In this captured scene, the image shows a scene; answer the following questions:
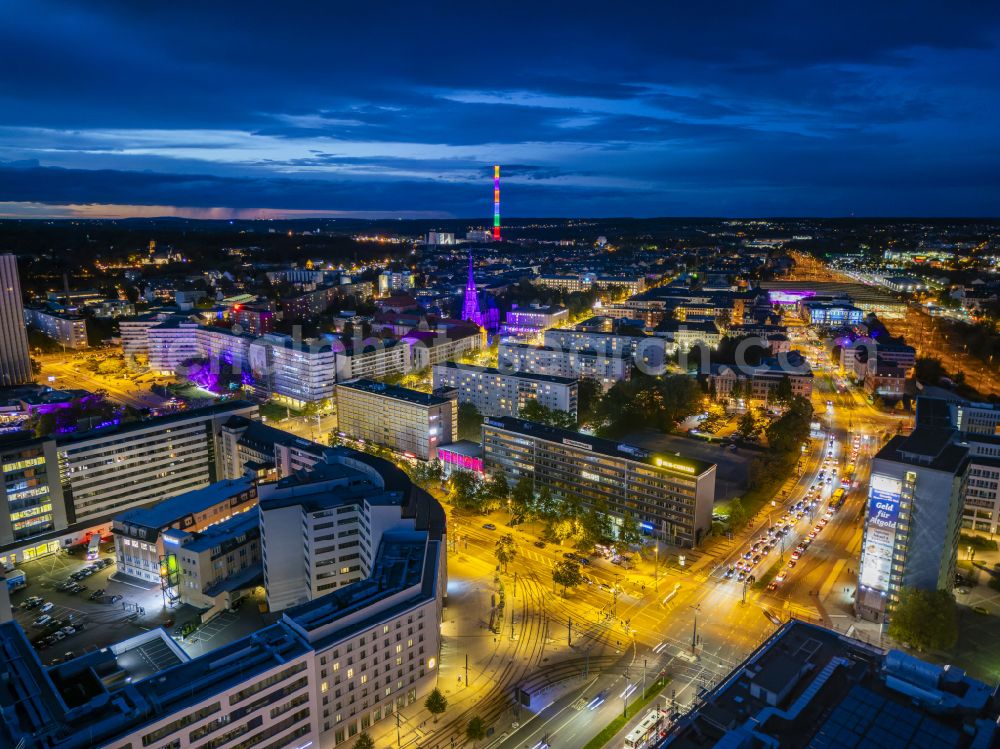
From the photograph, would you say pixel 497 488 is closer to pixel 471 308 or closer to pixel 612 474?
pixel 612 474

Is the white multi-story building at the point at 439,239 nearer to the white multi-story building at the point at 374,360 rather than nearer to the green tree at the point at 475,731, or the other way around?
the white multi-story building at the point at 374,360

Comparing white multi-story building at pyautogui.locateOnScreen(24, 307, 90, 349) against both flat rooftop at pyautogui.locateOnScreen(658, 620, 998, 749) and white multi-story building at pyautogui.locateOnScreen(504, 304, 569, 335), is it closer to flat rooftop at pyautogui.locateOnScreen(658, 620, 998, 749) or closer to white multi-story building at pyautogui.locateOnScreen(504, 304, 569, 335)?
white multi-story building at pyautogui.locateOnScreen(504, 304, 569, 335)

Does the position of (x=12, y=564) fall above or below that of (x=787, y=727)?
below

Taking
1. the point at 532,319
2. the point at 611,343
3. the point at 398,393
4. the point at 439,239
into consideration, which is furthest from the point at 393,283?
the point at 439,239

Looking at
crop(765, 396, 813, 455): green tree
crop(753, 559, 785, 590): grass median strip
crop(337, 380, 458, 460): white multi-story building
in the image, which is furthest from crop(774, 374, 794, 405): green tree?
crop(337, 380, 458, 460): white multi-story building

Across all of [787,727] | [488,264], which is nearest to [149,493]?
[787,727]

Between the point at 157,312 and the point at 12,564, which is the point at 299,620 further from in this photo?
the point at 157,312
